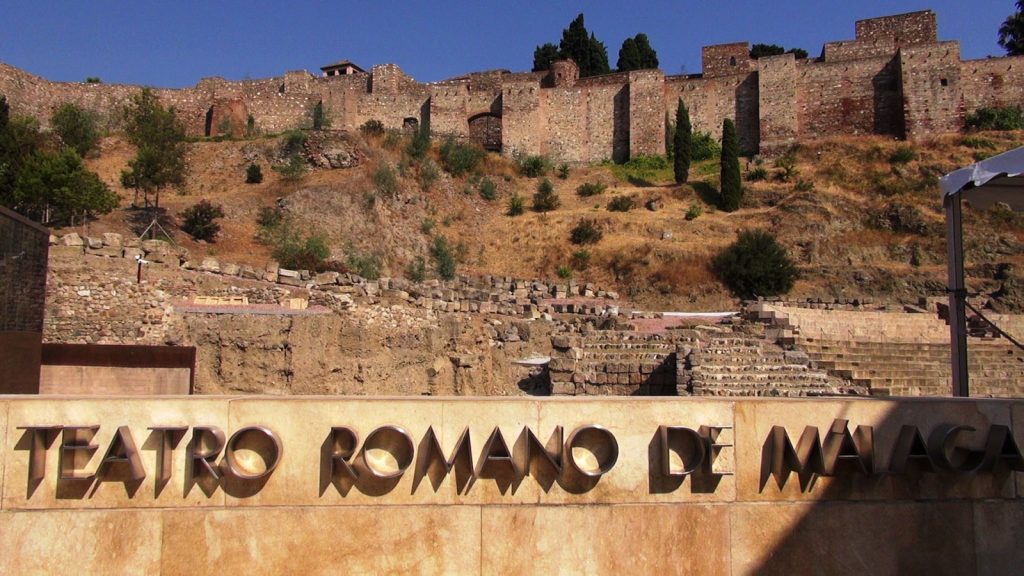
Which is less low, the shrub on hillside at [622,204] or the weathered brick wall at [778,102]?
the weathered brick wall at [778,102]

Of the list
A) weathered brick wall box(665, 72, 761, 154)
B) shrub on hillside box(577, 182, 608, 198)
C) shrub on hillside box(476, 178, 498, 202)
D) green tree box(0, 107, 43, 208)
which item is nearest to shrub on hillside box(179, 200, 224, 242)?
green tree box(0, 107, 43, 208)

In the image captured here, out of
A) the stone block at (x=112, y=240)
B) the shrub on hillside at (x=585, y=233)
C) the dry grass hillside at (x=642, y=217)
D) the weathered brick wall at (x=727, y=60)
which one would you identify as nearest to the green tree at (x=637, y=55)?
the weathered brick wall at (x=727, y=60)

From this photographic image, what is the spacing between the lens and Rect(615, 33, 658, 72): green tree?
54844mm

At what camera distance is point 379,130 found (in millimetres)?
38000

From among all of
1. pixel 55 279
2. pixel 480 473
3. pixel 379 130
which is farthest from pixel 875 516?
pixel 379 130

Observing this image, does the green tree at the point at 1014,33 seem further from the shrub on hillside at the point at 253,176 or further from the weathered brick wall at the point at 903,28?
the shrub on hillside at the point at 253,176

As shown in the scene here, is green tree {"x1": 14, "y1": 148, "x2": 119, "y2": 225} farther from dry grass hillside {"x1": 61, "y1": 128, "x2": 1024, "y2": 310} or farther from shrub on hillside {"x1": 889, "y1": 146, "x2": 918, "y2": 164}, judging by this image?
shrub on hillside {"x1": 889, "y1": 146, "x2": 918, "y2": 164}

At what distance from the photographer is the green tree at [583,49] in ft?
172

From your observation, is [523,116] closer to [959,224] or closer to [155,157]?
[155,157]

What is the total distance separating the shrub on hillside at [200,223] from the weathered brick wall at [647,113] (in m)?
22.1

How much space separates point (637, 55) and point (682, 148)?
20856 mm

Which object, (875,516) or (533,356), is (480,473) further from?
(533,356)

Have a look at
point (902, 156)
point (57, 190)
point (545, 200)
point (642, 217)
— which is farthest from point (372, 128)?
point (902, 156)

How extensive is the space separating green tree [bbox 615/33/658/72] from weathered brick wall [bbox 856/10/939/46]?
16.9 metres
